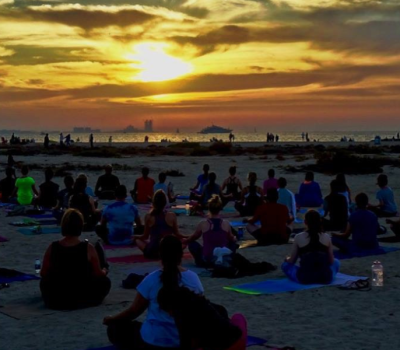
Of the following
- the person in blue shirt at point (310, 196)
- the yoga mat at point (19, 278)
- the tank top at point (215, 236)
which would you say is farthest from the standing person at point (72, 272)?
the person in blue shirt at point (310, 196)

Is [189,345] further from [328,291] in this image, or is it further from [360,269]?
[360,269]

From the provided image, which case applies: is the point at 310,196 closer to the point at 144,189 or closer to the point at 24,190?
the point at 144,189

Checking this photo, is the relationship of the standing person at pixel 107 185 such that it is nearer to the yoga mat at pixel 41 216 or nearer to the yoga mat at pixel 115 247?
the yoga mat at pixel 41 216

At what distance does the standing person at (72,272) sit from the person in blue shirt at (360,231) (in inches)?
201

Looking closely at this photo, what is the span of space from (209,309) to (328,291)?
14.5ft

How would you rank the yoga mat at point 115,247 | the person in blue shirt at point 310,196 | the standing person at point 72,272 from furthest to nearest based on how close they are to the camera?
the person in blue shirt at point 310,196, the yoga mat at point 115,247, the standing person at point 72,272

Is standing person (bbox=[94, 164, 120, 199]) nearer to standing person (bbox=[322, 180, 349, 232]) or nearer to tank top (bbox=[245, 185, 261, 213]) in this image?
tank top (bbox=[245, 185, 261, 213])

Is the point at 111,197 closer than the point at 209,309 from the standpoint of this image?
No

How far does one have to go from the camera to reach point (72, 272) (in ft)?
27.6

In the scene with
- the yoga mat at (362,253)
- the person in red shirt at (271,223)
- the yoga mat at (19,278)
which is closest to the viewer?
the yoga mat at (19,278)

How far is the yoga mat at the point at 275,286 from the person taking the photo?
966 centimetres

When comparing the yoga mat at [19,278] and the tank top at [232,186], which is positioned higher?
the tank top at [232,186]

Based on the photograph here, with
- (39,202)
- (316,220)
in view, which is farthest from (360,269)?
(39,202)

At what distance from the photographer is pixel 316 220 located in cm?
941
